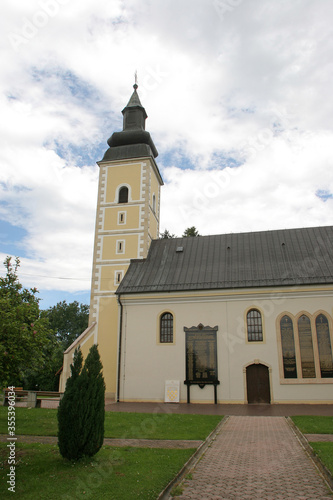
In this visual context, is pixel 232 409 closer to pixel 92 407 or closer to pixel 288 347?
pixel 288 347

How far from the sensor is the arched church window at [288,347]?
792 inches

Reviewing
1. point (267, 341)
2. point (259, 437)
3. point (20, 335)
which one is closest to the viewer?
point (20, 335)

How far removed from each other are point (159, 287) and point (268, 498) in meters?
16.9

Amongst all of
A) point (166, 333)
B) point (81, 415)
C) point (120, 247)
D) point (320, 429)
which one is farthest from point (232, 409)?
point (120, 247)

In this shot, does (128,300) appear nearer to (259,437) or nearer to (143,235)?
(143,235)

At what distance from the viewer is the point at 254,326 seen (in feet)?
70.0

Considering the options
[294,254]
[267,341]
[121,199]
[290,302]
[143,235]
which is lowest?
[267,341]

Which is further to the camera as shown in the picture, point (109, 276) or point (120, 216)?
point (120, 216)

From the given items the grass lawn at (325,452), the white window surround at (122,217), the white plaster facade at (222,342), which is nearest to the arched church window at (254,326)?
the white plaster facade at (222,342)

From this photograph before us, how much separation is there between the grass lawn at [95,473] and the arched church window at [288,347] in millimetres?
12295

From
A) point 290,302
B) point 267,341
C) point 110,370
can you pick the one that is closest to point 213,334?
point 267,341

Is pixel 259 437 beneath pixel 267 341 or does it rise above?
beneath

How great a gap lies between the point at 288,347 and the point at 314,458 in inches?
478

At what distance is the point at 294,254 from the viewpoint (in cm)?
2353
